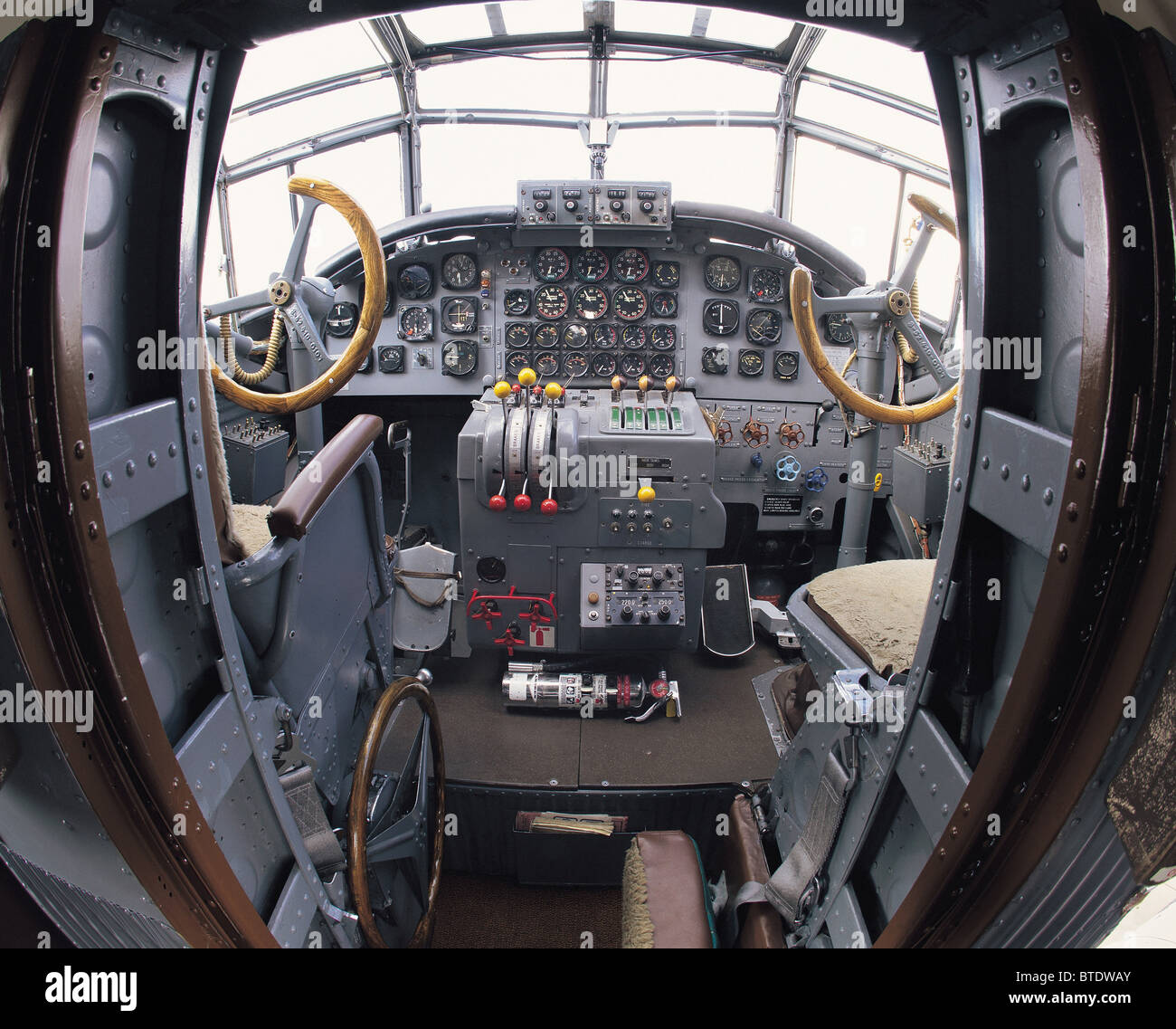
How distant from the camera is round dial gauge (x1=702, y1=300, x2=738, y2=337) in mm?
4312

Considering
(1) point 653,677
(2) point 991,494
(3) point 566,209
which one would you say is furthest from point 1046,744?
(3) point 566,209

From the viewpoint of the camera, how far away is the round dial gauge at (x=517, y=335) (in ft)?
14.3

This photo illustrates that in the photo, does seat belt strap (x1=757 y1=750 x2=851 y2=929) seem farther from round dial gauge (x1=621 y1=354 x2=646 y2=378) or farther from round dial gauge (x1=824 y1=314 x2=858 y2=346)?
round dial gauge (x1=824 y1=314 x2=858 y2=346)

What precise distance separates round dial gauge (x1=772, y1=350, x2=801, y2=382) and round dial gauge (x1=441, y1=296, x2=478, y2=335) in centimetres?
189

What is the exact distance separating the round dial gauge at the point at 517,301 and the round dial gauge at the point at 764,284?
1.36 m

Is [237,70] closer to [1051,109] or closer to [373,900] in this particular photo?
[1051,109]

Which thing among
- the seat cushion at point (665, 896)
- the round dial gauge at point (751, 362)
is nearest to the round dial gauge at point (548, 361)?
the round dial gauge at point (751, 362)

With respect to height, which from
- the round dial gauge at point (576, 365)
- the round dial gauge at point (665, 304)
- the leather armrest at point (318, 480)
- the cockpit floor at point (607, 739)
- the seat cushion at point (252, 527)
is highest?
the round dial gauge at point (665, 304)

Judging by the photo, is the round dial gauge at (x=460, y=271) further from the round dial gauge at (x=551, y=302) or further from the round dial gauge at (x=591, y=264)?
the round dial gauge at (x=591, y=264)

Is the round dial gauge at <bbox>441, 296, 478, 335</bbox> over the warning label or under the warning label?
over

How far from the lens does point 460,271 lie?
4.38 meters

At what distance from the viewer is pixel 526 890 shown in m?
2.62

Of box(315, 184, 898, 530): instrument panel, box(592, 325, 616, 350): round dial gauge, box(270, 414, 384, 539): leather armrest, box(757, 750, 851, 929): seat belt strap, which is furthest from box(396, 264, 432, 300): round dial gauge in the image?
box(757, 750, 851, 929): seat belt strap

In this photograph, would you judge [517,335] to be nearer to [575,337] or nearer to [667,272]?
[575,337]
